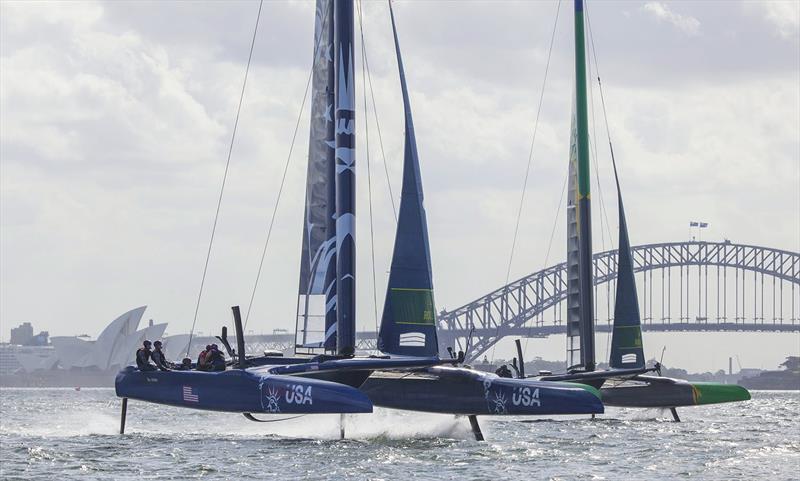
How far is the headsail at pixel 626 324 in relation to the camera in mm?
31781

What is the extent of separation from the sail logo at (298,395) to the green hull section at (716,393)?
1207cm

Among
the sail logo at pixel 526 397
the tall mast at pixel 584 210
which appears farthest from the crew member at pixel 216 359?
the tall mast at pixel 584 210

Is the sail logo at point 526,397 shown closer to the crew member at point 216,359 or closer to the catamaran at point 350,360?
the catamaran at point 350,360

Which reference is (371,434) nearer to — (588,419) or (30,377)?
(588,419)

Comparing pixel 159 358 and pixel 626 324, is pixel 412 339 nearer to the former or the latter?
pixel 159 358

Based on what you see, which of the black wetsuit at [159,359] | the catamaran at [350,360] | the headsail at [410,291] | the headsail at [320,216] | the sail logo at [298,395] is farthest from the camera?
the headsail at [320,216]

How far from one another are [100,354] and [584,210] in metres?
125

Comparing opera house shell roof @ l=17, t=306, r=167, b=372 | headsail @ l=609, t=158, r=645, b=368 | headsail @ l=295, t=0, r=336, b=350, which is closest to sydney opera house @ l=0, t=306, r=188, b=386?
opera house shell roof @ l=17, t=306, r=167, b=372

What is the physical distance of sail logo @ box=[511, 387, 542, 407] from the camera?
74.6 ft

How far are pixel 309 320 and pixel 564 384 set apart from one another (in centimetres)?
431

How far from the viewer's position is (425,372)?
2297 centimetres

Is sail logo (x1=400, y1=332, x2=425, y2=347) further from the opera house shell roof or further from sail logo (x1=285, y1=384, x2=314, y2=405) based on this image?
the opera house shell roof

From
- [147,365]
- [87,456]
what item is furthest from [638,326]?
[87,456]

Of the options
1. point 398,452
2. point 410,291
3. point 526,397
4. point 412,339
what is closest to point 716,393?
point 526,397
